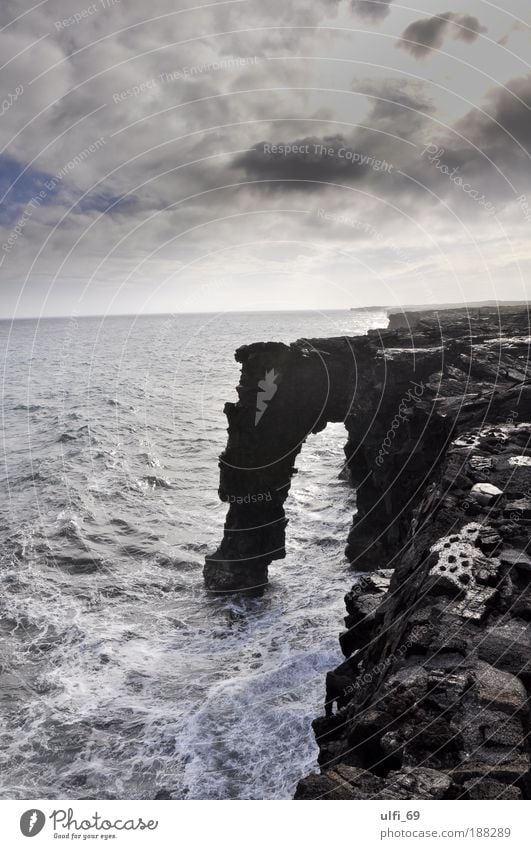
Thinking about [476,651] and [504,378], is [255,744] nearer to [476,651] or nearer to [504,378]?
[476,651]

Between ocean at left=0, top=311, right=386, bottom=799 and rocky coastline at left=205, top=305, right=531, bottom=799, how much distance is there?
4.71m

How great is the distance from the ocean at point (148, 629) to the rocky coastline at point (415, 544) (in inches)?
185

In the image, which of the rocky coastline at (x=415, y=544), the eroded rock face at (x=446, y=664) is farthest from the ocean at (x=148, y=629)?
the eroded rock face at (x=446, y=664)

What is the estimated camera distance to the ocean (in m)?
19.5

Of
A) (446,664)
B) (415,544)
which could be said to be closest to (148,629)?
(415,544)

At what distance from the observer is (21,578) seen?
3400 centimetres

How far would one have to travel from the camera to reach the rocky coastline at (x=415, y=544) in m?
8.02

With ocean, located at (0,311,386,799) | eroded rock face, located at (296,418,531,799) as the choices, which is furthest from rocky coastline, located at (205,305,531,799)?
ocean, located at (0,311,386,799)

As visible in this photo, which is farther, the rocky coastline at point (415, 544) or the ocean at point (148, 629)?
the ocean at point (148, 629)

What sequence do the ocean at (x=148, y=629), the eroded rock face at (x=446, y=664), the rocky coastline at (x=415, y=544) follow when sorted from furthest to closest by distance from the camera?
the ocean at (x=148, y=629) → the rocky coastline at (x=415, y=544) → the eroded rock face at (x=446, y=664)

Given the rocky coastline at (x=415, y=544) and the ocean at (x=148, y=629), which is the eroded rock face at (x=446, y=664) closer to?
the rocky coastline at (x=415, y=544)

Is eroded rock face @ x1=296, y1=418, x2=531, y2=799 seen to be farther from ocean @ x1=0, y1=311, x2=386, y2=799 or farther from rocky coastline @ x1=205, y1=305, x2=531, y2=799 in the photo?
ocean @ x1=0, y1=311, x2=386, y2=799

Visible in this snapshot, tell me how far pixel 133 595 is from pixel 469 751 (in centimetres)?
2834
